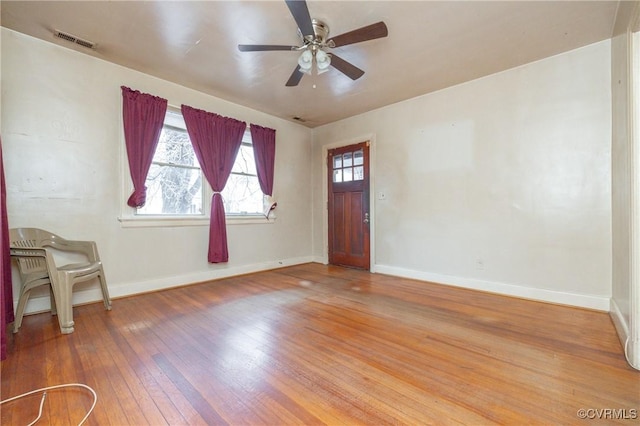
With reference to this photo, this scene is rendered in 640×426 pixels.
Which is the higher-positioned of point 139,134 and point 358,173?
point 139,134

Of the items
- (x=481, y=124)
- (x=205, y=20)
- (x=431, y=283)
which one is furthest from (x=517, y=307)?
(x=205, y=20)

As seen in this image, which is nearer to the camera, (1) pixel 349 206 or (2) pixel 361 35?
(2) pixel 361 35

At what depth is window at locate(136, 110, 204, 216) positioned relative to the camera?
3549 millimetres

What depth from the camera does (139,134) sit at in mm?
3295

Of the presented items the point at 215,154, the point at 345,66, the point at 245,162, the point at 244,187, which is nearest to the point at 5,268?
the point at 215,154

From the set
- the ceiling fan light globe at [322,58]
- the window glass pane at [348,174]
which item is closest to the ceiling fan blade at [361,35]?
the ceiling fan light globe at [322,58]

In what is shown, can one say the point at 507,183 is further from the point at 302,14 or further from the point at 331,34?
the point at 302,14

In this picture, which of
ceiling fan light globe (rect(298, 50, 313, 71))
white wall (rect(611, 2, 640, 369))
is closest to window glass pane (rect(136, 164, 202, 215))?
ceiling fan light globe (rect(298, 50, 313, 71))

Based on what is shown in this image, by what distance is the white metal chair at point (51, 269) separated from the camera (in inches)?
91.0

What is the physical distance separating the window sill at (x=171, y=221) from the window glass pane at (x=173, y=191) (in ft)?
0.31

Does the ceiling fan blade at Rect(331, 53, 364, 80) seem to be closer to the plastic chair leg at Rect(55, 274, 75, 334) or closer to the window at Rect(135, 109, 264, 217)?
the window at Rect(135, 109, 264, 217)

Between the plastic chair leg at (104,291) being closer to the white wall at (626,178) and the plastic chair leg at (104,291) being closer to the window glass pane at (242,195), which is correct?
the window glass pane at (242,195)

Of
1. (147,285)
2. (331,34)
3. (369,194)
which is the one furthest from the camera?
(369,194)

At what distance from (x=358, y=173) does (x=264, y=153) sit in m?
1.73
